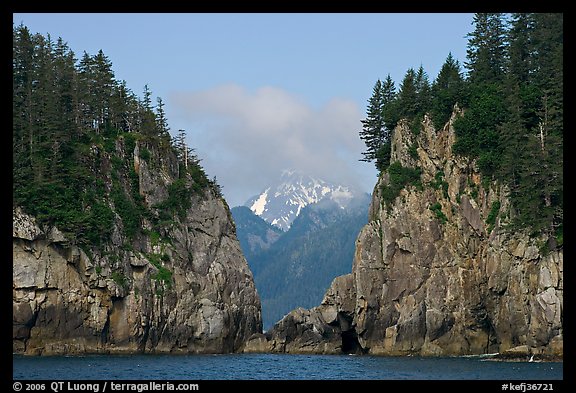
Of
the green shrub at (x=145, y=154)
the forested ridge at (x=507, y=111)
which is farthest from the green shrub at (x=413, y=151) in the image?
the green shrub at (x=145, y=154)

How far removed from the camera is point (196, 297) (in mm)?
112062

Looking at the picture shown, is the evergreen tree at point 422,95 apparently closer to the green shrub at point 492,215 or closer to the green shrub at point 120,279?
the green shrub at point 492,215

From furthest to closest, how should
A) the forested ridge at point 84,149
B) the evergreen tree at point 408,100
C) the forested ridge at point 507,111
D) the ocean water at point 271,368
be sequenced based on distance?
the evergreen tree at point 408,100, the forested ridge at point 84,149, the forested ridge at point 507,111, the ocean water at point 271,368

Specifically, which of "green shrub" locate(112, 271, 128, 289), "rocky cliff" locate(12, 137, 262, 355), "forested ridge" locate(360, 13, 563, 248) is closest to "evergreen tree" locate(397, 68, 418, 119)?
"forested ridge" locate(360, 13, 563, 248)

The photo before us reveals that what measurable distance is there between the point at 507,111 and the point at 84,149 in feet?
172

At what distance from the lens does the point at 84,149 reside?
11144 centimetres

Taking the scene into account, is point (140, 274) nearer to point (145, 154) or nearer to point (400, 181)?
point (145, 154)

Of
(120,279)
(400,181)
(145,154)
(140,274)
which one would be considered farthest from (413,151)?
(120,279)

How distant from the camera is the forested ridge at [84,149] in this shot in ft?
340

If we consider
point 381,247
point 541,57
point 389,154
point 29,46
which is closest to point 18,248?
point 29,46

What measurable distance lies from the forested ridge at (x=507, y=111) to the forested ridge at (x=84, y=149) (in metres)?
30.5

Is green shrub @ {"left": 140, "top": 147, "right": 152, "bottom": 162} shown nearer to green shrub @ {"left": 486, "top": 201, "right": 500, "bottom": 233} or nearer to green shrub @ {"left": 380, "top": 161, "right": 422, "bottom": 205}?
green shrub @ {"left": 380, "top": 161, "right": 422, "bottom": 205}

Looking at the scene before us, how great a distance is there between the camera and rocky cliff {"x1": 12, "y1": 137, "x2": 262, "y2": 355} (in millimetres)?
98562
